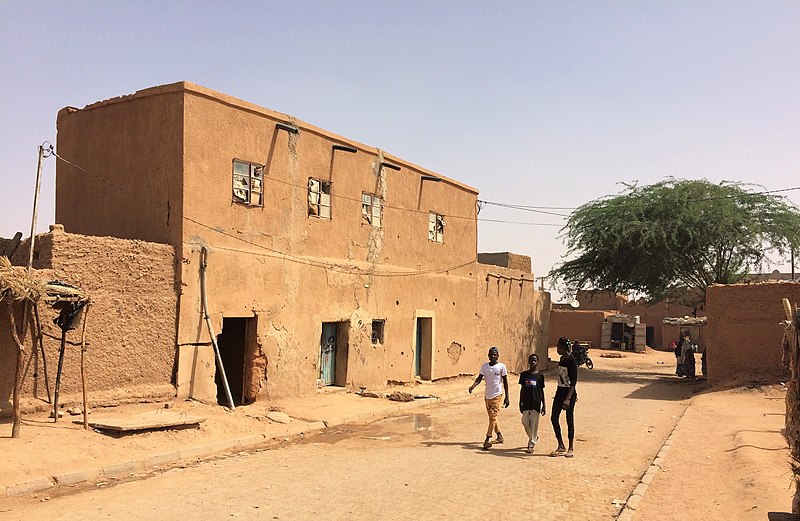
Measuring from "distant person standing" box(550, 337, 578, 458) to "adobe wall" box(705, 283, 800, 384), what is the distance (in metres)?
11.1

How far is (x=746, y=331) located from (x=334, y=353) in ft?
39.0

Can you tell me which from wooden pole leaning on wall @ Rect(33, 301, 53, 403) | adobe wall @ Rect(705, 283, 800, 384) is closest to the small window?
wooden pole leaning on wall @ Rect(33, 301, 53, 403)

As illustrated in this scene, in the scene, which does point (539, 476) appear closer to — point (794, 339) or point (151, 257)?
point (794, 339)

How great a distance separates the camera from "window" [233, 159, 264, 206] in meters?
14.6

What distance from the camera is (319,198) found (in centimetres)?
1695

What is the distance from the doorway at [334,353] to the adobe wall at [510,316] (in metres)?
7.23

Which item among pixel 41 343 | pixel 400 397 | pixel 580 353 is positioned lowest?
pixel 400 397

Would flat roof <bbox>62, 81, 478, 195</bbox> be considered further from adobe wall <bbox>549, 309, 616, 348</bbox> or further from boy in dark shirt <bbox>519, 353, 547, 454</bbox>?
adobe wall <bbox>549, 309, 616, 348</bbox>

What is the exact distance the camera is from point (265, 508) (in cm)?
728

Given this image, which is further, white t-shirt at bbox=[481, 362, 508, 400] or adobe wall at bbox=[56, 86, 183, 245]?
adobe wall at bbox=[56, 86, 183, 245]

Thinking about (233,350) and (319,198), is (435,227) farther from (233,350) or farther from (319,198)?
(233,350)

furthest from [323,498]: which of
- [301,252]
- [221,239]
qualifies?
[301,252]

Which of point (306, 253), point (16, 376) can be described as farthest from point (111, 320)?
point (306, 253)

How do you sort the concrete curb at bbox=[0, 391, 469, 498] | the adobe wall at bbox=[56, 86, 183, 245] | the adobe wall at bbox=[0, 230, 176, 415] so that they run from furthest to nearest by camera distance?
the adobe wall at bbox=[56, 86, 183, 245] → the adobe wall at bbox=[0, 230, 176, 415] → the concrete curb at bbox=[0, 391, 469, 498]
